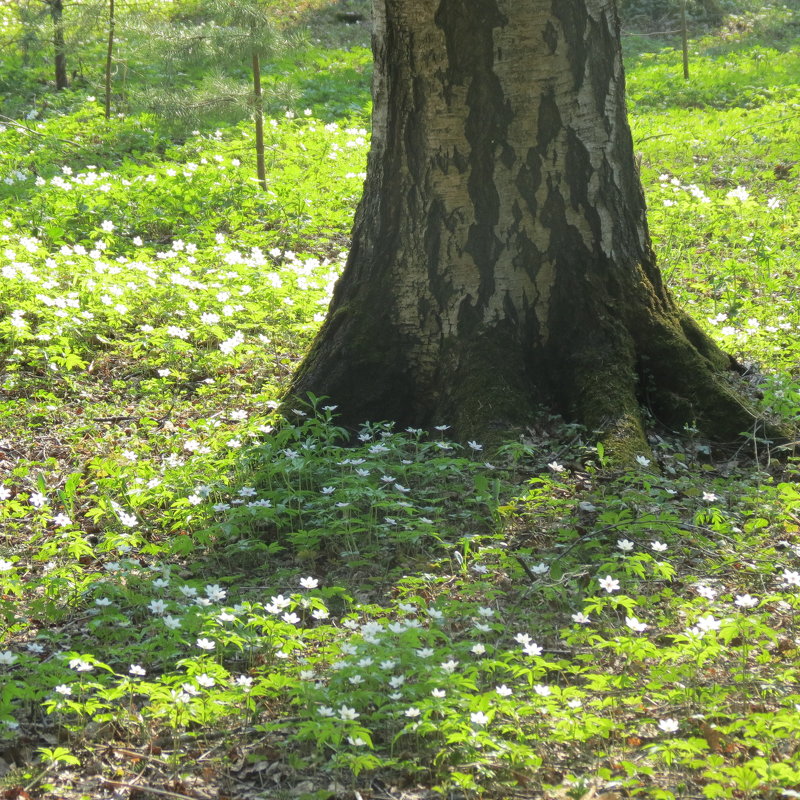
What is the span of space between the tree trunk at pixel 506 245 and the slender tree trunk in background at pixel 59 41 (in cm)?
816

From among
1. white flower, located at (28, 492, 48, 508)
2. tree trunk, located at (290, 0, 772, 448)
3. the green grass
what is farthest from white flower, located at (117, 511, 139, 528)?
tree trunk, located at (290, 0, 772, 448)

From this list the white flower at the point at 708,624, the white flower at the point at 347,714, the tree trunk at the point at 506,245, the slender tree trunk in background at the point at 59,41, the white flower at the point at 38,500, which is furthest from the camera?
the slender tree trunk in background at the point at 59,41

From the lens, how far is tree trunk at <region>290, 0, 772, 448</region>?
430 centimetres

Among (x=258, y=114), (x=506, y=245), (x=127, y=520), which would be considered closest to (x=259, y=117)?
(x=258, y=114)

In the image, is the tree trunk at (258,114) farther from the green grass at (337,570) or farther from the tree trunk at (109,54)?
the tree trunk at (109,54)

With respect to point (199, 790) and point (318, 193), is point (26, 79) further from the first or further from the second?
point (199, 790)

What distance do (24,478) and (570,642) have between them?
2902 millimetres

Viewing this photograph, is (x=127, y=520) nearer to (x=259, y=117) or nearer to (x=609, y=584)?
(x=609, y=584)

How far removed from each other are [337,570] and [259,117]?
630cm

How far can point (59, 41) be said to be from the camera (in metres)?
11.7

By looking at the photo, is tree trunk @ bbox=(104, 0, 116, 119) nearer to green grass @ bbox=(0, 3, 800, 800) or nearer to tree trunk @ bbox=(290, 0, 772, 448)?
green grass @ bbox=(0, 3, 800, 800)

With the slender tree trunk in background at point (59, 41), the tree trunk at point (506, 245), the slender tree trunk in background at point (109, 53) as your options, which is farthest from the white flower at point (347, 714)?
the slender tree trunk in background at point (59, 41)

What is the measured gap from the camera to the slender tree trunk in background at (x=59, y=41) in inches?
434

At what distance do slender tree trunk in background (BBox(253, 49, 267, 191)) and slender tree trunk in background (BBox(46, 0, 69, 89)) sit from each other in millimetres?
3693
